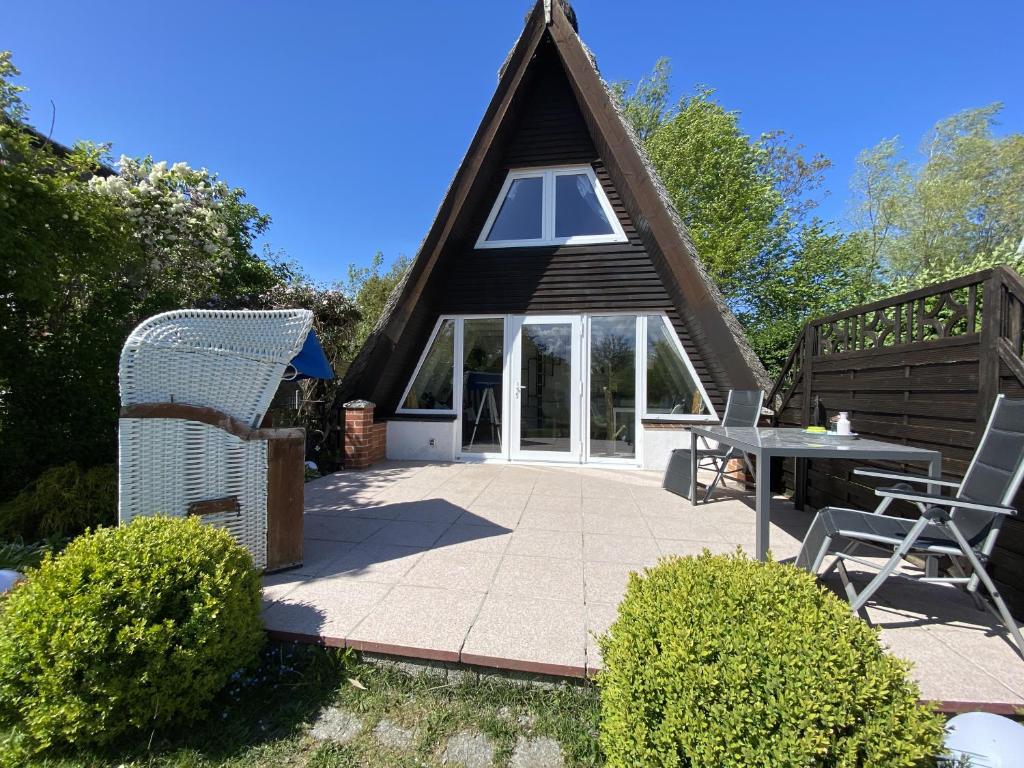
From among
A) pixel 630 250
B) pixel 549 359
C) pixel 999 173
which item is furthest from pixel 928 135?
pixel 549 359

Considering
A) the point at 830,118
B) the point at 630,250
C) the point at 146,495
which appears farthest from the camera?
the point at 830,118

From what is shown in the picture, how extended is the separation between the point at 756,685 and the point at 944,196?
20.9m

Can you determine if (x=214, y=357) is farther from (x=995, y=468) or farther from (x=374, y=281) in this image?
(x=374, y=281)

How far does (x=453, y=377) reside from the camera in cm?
614

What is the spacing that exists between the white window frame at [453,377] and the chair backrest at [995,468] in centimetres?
503

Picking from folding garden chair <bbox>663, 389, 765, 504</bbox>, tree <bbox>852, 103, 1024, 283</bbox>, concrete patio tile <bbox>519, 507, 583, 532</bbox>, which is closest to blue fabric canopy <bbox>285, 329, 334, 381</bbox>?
concrete patio tile <bbox>519, 507, 583, 532</bbox>

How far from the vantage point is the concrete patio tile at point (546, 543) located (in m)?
2.79

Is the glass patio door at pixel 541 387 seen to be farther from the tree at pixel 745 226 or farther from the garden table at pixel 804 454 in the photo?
the tree at pixel 745 226

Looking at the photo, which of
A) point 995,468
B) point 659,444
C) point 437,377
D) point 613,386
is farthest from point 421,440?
point 995,468

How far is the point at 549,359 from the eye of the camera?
5914 mm

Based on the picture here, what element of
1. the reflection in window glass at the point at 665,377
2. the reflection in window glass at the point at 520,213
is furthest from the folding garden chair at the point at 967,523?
the reflection in window glass at the point at 520,213

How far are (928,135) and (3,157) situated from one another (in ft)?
77.7

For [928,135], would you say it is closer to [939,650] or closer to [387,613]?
[939,650]

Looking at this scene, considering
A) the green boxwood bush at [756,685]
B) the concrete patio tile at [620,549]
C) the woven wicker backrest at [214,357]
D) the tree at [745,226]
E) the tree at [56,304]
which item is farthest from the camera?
the tree at [745,226]
